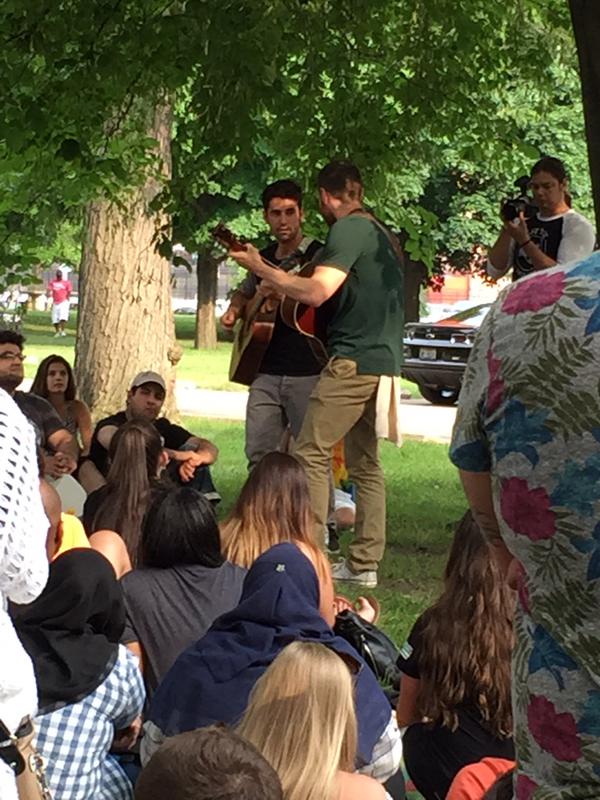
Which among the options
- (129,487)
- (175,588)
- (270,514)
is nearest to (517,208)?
(129,487)

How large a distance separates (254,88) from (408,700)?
17.5 ft

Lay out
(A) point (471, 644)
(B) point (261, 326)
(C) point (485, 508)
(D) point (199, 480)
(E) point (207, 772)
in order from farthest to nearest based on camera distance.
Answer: (D) point (199, 480) → (B) point (261, 326) → (A) point (471, 644) → (E) point (207, 772) → (C) point (485, 508)

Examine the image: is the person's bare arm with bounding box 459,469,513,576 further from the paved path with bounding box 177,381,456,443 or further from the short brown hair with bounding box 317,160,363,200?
the paved path with bounding box 177,381,456,443

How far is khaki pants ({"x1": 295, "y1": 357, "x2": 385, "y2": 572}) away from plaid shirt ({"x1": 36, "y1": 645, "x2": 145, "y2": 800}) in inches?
129

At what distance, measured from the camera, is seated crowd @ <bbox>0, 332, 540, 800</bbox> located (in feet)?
10.5

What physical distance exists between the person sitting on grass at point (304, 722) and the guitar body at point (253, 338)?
489cm

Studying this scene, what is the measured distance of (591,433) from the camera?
2.16 meters

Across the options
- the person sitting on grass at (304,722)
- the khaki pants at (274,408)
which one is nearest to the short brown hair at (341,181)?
the khaki pants at (274,408)

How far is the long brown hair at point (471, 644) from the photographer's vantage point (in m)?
4.20

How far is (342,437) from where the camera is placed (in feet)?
25.3

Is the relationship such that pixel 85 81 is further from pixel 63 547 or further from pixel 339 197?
pixel 63 547

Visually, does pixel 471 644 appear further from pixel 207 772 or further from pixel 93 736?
pixel 207 772

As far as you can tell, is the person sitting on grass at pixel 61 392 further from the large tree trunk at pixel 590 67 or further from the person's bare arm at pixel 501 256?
the large tree trunk at pixel 590 67

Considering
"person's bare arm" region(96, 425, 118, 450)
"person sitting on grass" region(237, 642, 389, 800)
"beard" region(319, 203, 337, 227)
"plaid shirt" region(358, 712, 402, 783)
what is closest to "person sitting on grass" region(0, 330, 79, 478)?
"person's bare arm" region(96, 425, 118, 450)
